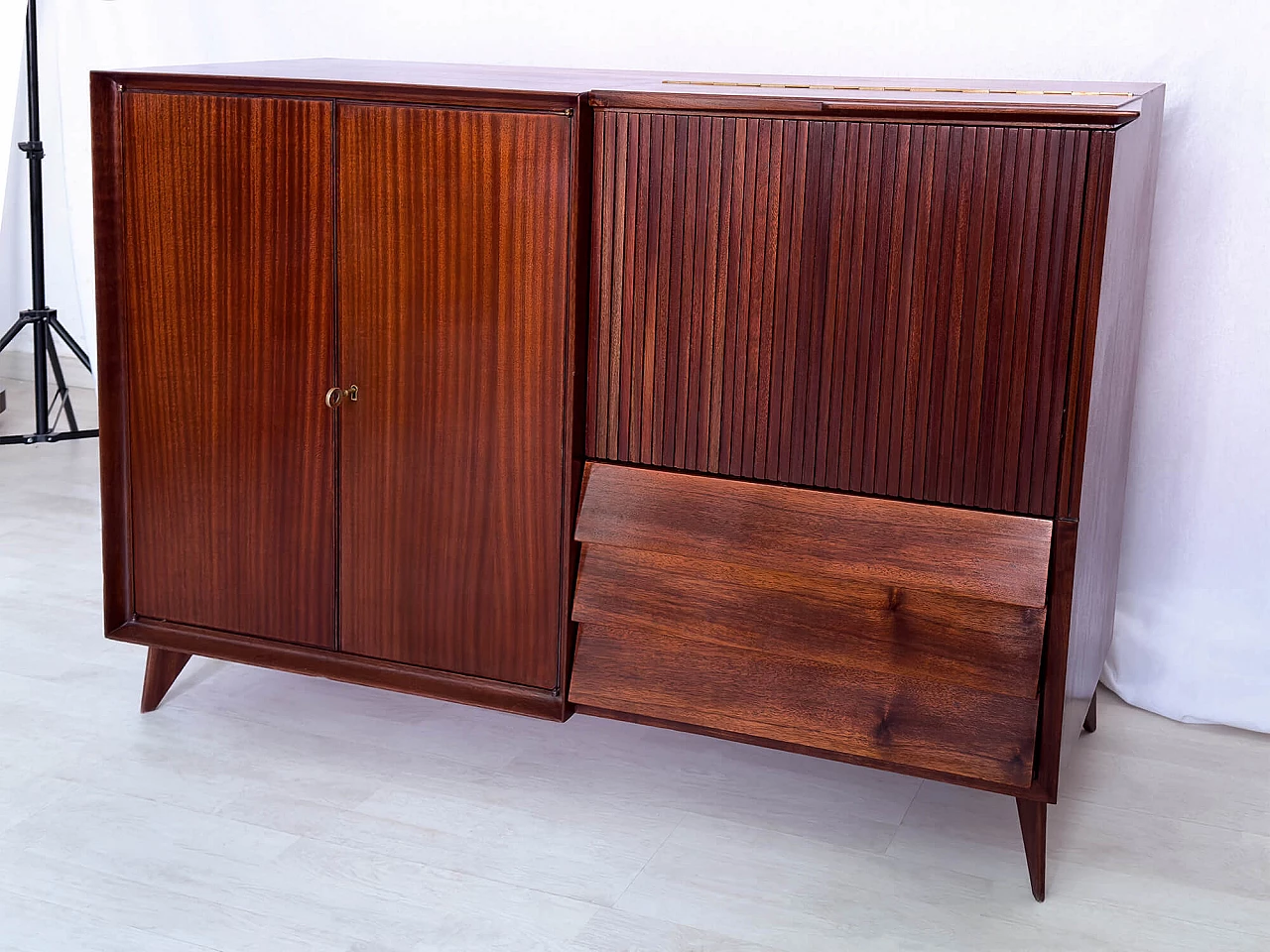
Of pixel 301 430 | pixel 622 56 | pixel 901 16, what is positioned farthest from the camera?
pixel 622 56

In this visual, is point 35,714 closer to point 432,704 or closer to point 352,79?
point 432,704

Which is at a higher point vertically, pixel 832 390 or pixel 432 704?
pixel 832 390

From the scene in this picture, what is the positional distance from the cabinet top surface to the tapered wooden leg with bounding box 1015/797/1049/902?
0.83 m

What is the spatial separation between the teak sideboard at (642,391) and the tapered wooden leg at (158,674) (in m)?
0.12

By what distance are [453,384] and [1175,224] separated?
3.79 feet

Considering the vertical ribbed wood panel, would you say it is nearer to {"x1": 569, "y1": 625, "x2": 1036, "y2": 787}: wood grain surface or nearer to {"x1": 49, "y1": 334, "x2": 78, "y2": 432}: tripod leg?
{"x1": 569, "y1": 625, "x2": 1036, "y2": 787}: wood grain surface

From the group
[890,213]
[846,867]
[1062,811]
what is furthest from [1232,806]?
[890,213]

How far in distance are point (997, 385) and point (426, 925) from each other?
0.91 meters

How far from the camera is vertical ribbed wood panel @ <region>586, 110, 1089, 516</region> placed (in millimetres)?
1489

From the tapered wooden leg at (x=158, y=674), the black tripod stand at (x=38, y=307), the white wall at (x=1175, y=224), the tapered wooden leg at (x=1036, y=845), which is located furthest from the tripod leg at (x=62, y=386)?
the tapered wooden leg at (x=1036, y=845)

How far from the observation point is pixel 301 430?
1.84 meters

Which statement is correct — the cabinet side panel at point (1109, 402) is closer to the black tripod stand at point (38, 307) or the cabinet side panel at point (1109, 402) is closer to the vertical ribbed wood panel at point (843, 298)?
the vertical ribbed wood panel at point (843, 298)

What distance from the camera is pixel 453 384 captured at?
1.75 m

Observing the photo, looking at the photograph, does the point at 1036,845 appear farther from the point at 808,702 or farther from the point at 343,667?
the point at 343,667
